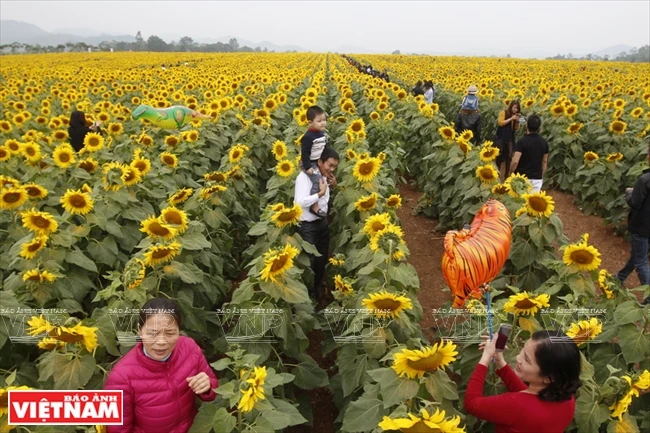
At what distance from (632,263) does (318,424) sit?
4106 millimetres

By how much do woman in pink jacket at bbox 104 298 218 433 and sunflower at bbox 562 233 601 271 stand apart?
242 cm

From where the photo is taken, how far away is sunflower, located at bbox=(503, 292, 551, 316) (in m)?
2.41

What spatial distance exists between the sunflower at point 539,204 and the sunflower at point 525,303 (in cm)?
170

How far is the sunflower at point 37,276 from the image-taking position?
296 cm

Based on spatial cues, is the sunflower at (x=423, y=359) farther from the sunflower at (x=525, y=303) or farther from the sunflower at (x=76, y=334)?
the sunflower at (x=76, y=334)

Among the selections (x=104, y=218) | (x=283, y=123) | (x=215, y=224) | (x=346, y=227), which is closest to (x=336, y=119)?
(x=283, y=123)

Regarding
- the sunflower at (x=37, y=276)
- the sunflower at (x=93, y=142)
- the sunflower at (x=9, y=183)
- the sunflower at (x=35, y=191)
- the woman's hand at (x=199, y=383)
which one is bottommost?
the woman's hand at (x=199, y=383)

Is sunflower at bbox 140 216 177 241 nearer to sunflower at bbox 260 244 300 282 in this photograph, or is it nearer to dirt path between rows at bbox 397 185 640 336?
sunflower at bbox 260 244 300 282

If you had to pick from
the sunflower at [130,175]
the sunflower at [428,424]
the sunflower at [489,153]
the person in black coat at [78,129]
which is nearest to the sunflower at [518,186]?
the sunflower at [489,153]

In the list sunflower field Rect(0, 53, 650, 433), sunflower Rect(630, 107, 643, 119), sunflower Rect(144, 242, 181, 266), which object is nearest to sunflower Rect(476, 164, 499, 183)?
sunflower field Rect(0, 53, 650, 433)

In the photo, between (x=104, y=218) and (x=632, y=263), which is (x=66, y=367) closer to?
(x=104, y=218)

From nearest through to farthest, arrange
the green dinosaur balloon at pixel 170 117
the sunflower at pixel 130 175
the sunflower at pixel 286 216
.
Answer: the sunflower at pixel 286 216
the sunflower at pixel 130 175
the green dinosaur balloon at pixel 170 117

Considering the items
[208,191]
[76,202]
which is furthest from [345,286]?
[76,202]

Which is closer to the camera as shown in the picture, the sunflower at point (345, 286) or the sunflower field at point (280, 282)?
the sunflower field at point (280, 282)
